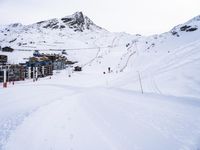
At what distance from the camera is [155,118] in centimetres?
767

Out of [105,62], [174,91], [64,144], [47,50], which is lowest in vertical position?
[64,144]

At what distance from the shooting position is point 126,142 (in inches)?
223

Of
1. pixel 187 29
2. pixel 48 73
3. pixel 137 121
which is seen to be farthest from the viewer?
pixel 48 73

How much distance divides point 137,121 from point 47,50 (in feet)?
231

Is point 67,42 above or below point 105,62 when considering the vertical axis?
above

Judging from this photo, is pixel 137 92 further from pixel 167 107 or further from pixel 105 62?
pixel 105 62

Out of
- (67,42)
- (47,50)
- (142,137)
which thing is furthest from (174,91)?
(67,42)

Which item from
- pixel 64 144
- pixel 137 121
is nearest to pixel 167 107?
pixel 137 121

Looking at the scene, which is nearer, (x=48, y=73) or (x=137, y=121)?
(x=137, y=121)

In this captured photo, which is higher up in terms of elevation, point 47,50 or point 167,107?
point 47,50

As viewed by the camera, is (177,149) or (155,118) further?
(155,118)

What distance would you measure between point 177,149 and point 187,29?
4367 cm

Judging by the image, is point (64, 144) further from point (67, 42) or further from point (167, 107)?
point (67, 42)

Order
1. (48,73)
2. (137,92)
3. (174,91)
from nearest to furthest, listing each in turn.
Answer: (174,91) < (137,92) < (48,73)
